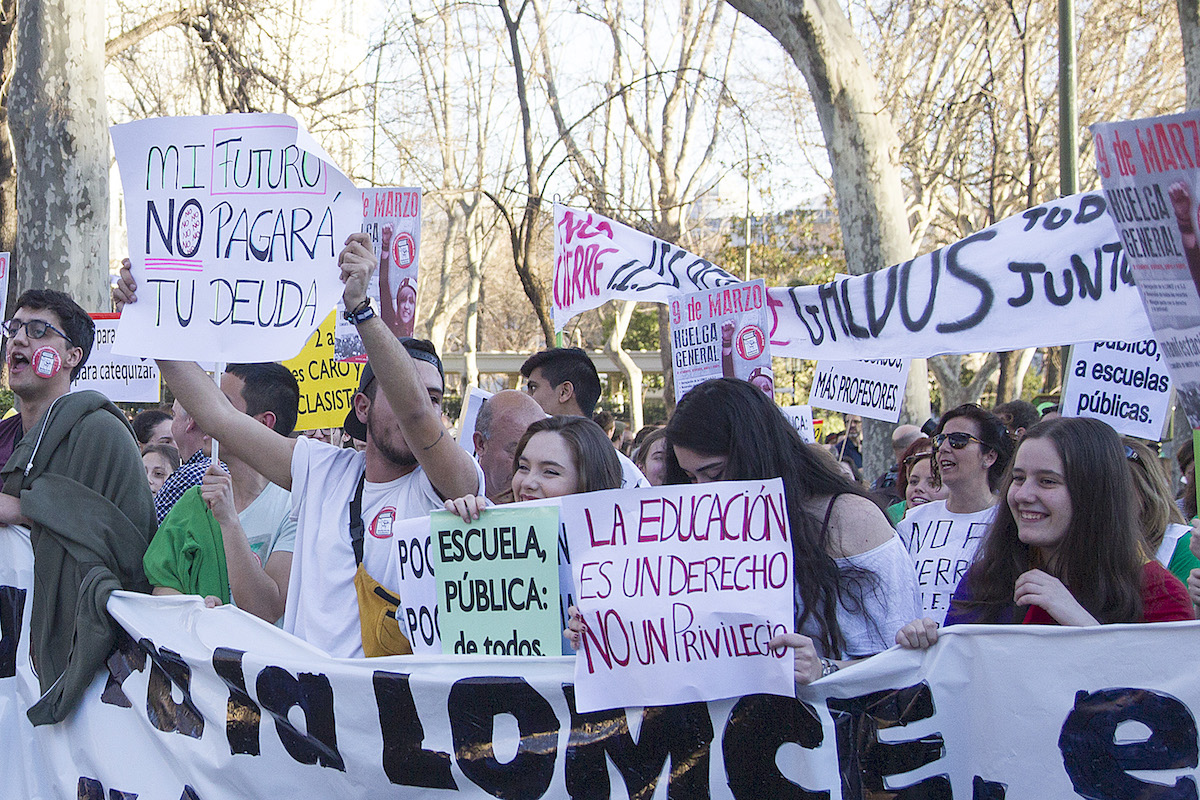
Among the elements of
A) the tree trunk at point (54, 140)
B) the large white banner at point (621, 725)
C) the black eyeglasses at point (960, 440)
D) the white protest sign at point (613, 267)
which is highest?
the tree trunk at point (54, 140)

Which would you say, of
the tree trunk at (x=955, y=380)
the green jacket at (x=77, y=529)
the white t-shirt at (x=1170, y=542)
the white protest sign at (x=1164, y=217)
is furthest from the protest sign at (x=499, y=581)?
the tree trunk at (x=955, y=380)

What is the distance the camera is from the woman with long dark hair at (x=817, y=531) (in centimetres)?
280

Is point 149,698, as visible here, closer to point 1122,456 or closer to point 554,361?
point 554,361

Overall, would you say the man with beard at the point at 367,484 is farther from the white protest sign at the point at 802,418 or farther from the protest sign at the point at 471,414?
the white protest sign at the point at 802,418

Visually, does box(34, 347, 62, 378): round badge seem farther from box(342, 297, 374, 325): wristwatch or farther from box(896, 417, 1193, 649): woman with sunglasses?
box(896, 417, 1193, 649): woman with sunglasses

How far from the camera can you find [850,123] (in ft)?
31.7

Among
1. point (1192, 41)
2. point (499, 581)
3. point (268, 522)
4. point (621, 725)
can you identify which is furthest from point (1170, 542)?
point (1192, 41)

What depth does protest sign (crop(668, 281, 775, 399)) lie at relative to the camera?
600cm

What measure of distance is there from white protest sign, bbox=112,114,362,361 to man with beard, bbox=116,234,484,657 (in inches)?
13.6

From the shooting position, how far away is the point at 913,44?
1853cm

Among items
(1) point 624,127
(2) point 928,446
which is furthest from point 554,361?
(1) point 624,127

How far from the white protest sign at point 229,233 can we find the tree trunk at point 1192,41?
24.0 feet

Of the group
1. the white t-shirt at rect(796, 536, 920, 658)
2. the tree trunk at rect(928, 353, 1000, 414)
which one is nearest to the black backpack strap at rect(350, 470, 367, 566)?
the white t-shirt at rect(796, 536, 920, 658)

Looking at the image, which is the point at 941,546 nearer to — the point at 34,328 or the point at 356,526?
the point at 356,526
